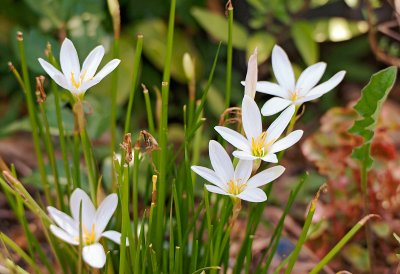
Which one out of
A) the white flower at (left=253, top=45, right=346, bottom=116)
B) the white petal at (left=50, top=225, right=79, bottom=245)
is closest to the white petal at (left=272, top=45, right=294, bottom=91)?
the white flower at (left=253, top=45, right=346, bottom=116)

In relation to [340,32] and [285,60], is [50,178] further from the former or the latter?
[340,32]

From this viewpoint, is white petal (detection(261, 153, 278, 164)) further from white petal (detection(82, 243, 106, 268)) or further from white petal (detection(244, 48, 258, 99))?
→ white petal (detection(82, 243, 106, 268))

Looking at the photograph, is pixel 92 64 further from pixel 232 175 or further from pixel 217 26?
pixel 217 26

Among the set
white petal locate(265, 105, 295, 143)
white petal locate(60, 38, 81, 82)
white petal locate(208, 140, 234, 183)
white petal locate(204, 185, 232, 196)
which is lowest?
white petal locate(204, 185, 232, 196)

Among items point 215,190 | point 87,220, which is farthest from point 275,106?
point 87,220

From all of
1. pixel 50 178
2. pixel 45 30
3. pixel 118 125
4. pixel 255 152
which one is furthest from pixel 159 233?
pixel 45 30

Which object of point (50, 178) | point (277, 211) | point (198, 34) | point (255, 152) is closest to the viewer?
point (255, 152)

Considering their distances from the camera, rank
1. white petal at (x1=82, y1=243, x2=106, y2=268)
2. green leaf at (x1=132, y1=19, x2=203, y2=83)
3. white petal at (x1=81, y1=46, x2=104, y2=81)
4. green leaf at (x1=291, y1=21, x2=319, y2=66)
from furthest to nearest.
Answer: green leaf at (x1=132, y1=19, x2=203, y2=83), green leaf at (x1=291, y1=21, x2=319, y2=66), white petal at (x1=81, y1=46, x2=104, y2=81), white petal at (x1=82, y1=243, x2=106, y2=268)

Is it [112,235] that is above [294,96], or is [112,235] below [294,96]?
below
